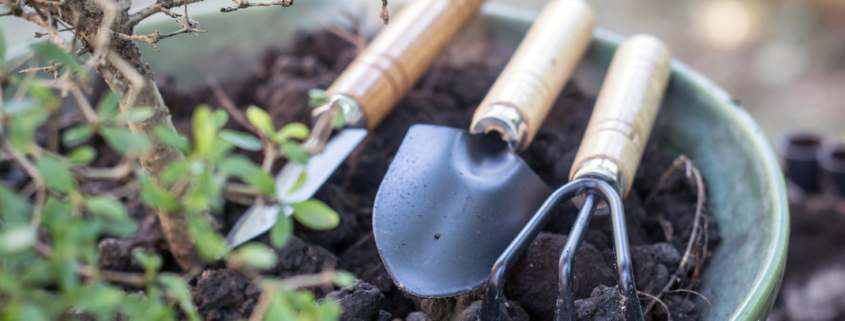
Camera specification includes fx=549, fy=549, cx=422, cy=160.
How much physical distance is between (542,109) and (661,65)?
164 millimetres

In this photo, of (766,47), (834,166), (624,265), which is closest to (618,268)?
(624,265)

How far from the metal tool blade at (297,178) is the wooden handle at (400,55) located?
1.7 inches

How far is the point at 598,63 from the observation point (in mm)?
768

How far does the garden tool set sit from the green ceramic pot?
57 millimetres

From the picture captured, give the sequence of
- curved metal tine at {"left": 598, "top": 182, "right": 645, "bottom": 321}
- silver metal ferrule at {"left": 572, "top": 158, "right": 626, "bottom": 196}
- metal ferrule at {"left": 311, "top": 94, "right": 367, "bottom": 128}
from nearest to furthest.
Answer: curved metal tine at {"left": 598, "top": 182, "right": 645, "bottom": 321} → silver metal ferrule at {"left": 572, "top": 158, "right": 626, "bottom": 196} → metal ferrule at {"left": 311, "top": 94, "right": 367, "bottom": 128}

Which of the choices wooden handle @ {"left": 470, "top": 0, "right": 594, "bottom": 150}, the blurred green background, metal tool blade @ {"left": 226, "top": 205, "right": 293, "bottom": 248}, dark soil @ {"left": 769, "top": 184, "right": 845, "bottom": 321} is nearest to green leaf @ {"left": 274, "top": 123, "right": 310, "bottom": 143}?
metal tool blade @ {"left": 226, "top": 205, "right": 293, "bottom": 248}

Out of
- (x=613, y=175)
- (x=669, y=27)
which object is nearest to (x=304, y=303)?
(x=613, y=175)

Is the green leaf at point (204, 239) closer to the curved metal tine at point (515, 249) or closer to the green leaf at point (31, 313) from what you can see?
the green leaf at point (31, 313)

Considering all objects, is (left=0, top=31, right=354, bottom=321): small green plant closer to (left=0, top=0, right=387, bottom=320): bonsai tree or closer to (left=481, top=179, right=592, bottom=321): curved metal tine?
(left=0, top=0, right=387, bottom=320): bonsai tree

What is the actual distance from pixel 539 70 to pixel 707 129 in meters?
0.21

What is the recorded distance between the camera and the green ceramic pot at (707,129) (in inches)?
18.5

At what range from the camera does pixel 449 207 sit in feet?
1.86

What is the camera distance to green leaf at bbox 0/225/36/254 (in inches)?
8.1

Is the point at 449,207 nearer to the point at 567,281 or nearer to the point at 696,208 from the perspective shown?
the point at 567,281
